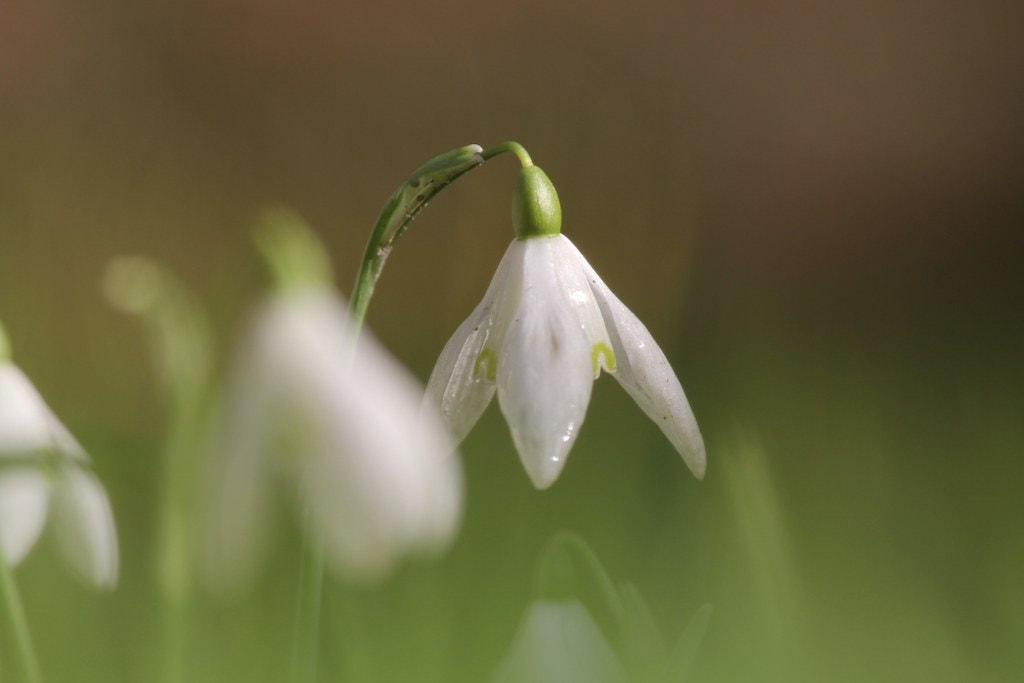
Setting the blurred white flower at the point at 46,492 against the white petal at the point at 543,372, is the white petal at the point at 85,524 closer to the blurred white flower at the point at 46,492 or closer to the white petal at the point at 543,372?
the blurred white flower at the point at 46,492

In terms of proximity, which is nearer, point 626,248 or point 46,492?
point 46,492

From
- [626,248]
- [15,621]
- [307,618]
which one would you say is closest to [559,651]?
[307,618]

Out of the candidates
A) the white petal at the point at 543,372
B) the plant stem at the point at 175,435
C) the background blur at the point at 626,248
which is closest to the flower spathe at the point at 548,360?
the white petal at the point at 543,372

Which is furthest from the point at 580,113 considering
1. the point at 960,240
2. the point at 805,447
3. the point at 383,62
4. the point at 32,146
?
the point at 960,240

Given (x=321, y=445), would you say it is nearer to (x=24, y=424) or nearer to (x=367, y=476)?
(x=367, y=476)

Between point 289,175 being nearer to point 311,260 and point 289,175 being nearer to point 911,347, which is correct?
point 911,347
